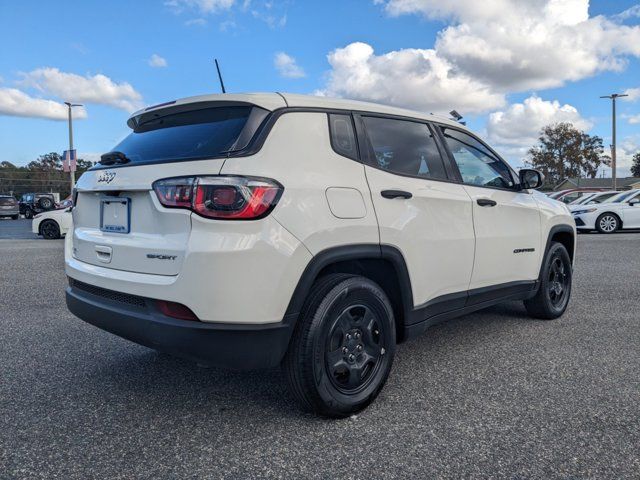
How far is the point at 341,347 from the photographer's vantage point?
2.86 meters

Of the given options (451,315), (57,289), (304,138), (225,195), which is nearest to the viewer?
(225,195)

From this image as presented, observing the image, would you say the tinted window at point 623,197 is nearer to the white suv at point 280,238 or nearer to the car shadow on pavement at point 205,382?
the car shadow on pavement at point 205,382

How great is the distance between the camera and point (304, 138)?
282 centimetres

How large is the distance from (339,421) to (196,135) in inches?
67.1

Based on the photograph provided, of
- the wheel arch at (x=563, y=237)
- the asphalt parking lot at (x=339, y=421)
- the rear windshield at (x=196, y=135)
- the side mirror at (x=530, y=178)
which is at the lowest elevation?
the asphalt parking lot at (x=339, y=421)

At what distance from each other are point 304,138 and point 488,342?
249cm

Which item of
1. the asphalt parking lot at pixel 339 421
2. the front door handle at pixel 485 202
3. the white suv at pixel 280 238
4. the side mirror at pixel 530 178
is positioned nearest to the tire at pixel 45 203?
the asphalt parking lot at pixel 339 421

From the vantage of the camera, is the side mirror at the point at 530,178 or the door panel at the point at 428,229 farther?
the side mirror at the point at 530,178

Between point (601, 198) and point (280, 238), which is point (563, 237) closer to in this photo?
point (280, 238)

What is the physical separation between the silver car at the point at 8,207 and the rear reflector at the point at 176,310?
3434 centimetres

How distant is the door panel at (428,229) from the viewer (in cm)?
305

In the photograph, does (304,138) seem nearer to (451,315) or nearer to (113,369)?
(451,315)

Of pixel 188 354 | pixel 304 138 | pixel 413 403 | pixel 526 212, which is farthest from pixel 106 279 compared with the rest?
pixel 526 212

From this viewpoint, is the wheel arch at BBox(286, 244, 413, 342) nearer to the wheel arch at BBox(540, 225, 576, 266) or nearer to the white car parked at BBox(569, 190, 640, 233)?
the wheel arch at BBox(540, 225, 576, 266)
